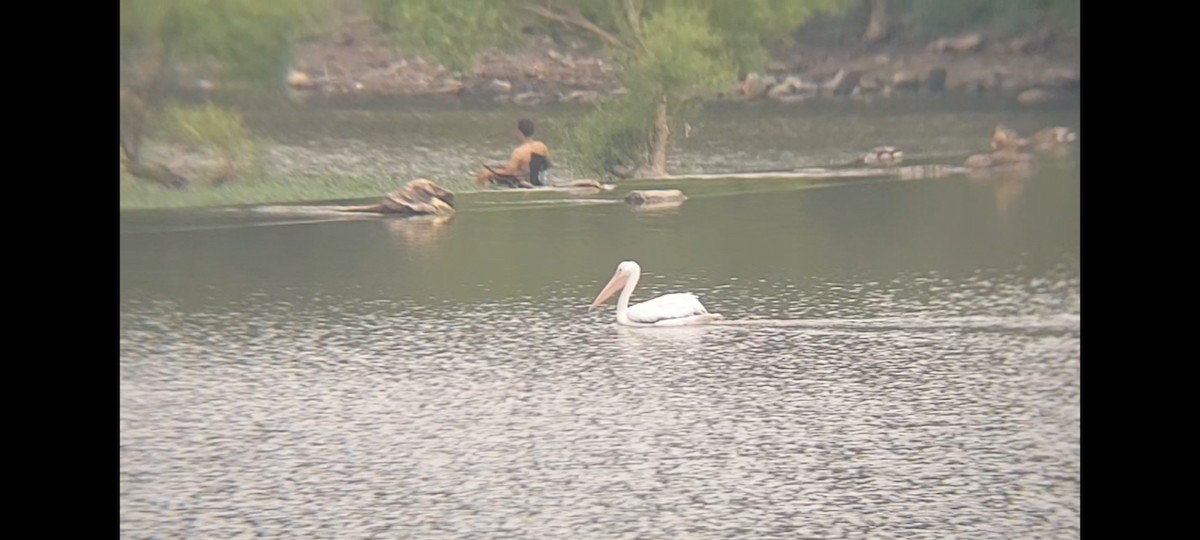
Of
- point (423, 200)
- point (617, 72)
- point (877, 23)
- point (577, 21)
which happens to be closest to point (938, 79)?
point (877, 23)

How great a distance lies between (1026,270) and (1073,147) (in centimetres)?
45

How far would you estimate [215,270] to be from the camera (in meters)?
6.42

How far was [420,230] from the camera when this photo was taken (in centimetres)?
644

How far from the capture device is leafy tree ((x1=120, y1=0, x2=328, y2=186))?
6367 mm

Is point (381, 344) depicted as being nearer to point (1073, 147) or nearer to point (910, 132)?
point (910, 132)

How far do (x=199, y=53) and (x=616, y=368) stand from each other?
1.70 meters

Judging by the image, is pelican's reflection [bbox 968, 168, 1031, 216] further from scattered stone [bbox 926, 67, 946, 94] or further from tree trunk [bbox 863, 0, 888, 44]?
tree trunk [bbox 863, 0, 888, 44]

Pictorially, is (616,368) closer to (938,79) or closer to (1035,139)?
(938,79)

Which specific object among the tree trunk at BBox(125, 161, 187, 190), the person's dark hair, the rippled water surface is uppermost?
the person's dark hair

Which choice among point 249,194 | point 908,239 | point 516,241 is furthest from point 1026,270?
point 249,194

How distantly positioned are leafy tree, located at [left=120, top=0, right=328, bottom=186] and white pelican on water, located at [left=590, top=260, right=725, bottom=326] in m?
1.28

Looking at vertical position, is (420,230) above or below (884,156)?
below

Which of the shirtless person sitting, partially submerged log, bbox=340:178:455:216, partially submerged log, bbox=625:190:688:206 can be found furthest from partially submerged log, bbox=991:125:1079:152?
partially submerged log, bbox=340:178:455:216
